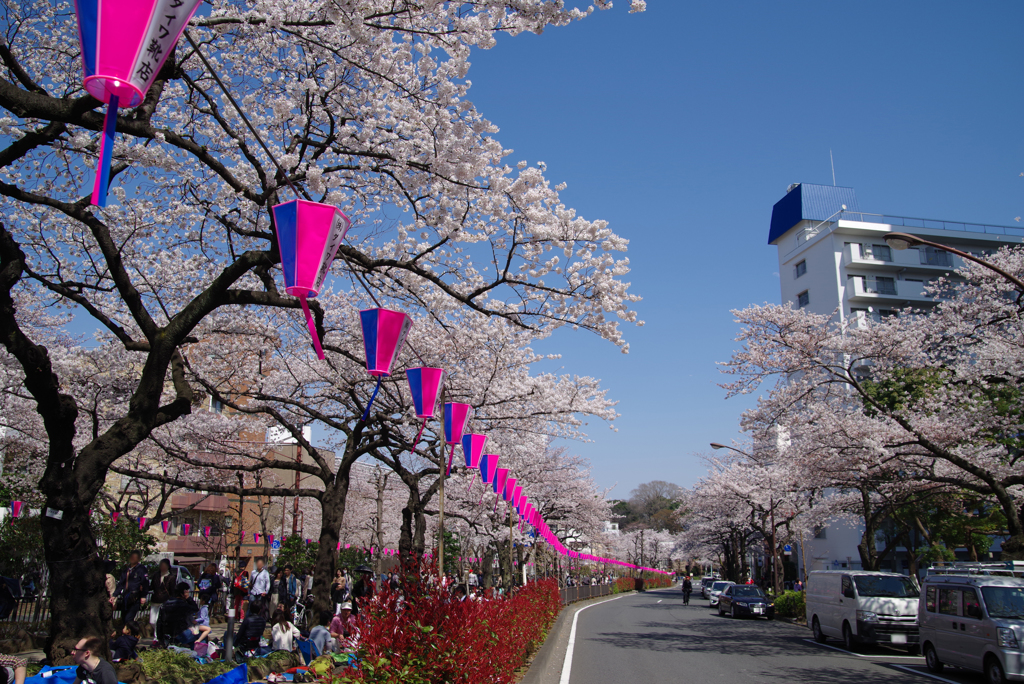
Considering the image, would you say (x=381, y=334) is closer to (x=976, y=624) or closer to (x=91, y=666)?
(x=91, y=666)

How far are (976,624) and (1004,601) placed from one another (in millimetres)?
543

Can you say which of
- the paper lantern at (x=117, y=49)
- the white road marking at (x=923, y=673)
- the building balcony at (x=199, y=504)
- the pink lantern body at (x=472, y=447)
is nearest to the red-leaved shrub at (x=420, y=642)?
the paper lantern at (x=117, y=49)

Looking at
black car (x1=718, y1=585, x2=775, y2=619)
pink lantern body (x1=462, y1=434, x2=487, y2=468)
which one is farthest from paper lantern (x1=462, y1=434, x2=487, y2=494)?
black car (x1=718, y1=585, x2=775, y2=619)

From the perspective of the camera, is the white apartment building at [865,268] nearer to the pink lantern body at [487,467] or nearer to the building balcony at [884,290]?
the building balcony at [884,290]

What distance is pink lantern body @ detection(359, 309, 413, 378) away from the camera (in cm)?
758

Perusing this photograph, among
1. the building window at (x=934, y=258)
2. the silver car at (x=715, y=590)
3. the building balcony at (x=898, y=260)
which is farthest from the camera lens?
the building window at (x=934, y=258)

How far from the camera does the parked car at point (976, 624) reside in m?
9.29

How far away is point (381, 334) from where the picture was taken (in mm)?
7637

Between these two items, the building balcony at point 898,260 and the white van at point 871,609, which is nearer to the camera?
the white van at point 871,609

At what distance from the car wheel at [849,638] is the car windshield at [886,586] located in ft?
3.01

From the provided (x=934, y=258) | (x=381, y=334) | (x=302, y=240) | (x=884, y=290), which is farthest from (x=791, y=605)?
(x=934, y=258)

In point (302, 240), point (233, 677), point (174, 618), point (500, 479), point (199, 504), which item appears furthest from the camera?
point (199, 504)

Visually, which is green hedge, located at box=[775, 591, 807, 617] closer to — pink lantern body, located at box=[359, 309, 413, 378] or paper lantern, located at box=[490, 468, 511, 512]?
paper lantern, located at box=[490, 468, 511, 512]

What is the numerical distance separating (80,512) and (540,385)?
1201 centimetres
